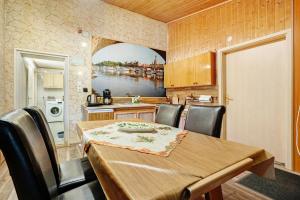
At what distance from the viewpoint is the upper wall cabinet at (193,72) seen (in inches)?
139

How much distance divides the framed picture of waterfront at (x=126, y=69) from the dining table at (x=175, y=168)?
2935 mm

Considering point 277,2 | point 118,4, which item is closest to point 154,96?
point 118,4

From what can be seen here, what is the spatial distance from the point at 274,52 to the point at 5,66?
4.62 metres

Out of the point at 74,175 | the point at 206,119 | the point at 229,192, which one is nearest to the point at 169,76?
the point at 206,119

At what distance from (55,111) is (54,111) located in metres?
0.02

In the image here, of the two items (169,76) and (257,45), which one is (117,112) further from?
(257,45)

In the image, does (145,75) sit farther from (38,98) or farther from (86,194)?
(86,194)

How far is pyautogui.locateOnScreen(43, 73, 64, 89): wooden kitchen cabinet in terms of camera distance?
459 centimetres

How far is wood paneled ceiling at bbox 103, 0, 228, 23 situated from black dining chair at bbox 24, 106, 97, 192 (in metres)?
3.44

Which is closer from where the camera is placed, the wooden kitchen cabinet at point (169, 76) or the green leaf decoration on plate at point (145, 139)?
the green leaf decoration on plate at point (145, 139)

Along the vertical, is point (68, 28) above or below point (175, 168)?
above

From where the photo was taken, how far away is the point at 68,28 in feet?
11.3

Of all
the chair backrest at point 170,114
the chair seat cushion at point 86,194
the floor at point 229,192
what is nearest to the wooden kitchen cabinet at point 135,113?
the chair backrest at point 170,114

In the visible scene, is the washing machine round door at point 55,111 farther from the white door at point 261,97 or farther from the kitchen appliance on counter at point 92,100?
the white door at point 261,97
